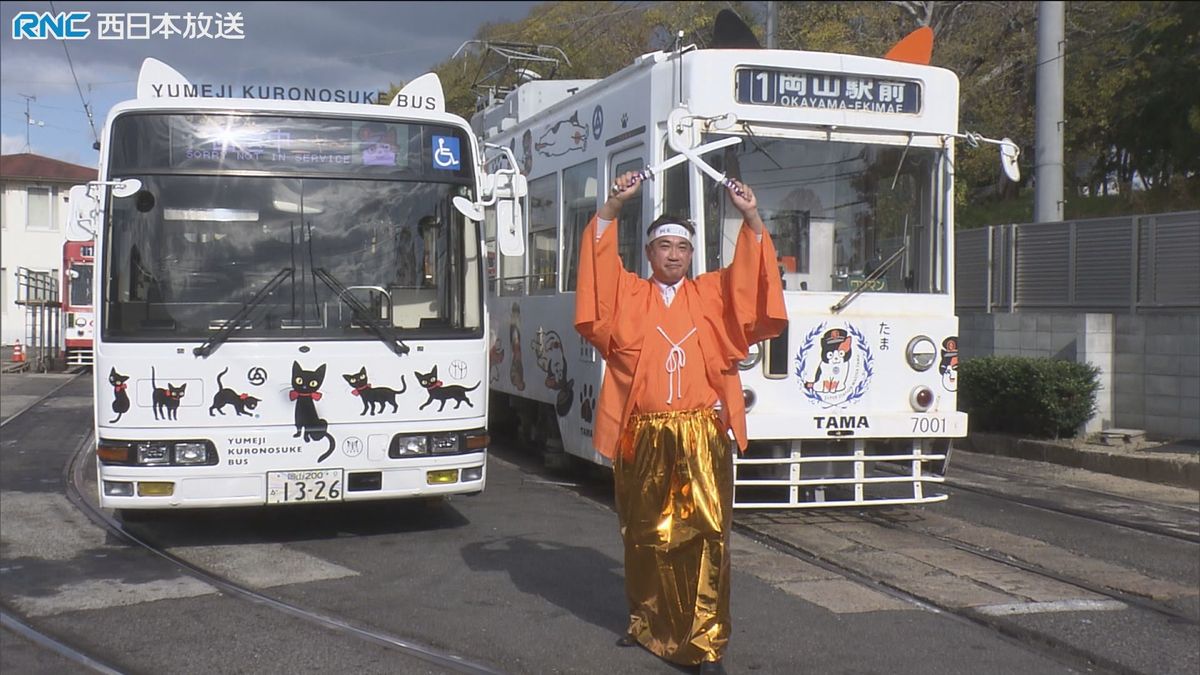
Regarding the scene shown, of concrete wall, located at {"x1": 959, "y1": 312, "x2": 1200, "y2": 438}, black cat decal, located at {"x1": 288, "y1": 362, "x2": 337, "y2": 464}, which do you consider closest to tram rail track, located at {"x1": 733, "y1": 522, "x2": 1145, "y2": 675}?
black cat decal, located at {"x1": 288, "y1": 362, "x2": 337, "y2": 464}

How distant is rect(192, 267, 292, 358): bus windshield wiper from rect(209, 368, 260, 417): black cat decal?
175 millimetres

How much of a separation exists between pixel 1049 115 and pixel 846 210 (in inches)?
320

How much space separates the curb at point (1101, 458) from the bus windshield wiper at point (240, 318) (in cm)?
835

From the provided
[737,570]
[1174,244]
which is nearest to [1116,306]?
[1174,244]

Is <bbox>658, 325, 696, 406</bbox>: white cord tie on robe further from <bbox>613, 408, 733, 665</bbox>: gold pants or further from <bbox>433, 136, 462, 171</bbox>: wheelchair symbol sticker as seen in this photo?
<bbox>433, 136, 462, 171</bbox>: wheelchair symbol sticker

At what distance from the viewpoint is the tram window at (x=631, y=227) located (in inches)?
363

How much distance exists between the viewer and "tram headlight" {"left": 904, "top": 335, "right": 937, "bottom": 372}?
8.99 m

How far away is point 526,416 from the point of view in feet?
41.0

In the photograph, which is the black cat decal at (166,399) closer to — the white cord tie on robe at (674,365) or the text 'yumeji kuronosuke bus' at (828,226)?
the text 'yumeji kuronosuke bus' at (828,226)

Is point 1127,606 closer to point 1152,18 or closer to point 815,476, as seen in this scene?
point 815,476

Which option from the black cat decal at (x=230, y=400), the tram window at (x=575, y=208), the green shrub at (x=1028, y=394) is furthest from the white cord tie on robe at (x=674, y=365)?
the green shrub at (x=1028, y=394)

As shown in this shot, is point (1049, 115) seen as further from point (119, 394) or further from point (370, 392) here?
point (119, 394)

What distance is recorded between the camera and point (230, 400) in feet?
25.6

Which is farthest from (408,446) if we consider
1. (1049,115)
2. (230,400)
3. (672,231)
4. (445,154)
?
(1049,115)
